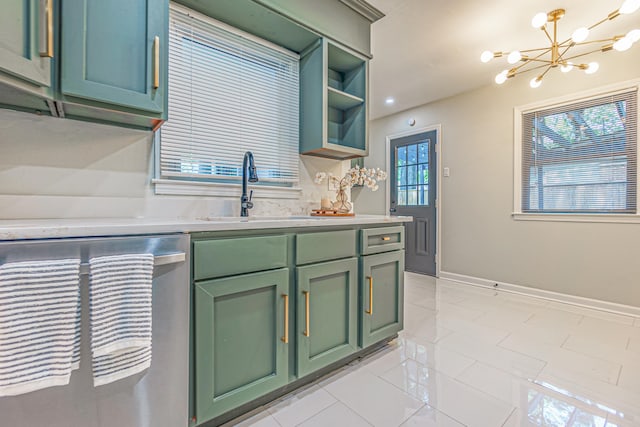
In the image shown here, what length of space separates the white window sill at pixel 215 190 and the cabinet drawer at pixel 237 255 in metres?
0.61

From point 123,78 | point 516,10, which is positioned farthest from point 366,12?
point 123,78

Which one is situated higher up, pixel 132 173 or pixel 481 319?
pixel 132 173

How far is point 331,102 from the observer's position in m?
2.23

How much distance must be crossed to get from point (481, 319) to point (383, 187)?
8.67ft

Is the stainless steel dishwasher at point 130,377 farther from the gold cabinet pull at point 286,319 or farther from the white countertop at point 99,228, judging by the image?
the gold cabinet pull at point 286,319

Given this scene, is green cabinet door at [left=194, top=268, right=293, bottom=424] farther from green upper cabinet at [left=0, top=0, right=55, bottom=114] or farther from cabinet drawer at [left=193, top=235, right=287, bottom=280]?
green upper cabinet at [left=0, top=0, right=55, bottom=114]

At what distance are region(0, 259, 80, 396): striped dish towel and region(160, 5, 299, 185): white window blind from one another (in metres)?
0.87

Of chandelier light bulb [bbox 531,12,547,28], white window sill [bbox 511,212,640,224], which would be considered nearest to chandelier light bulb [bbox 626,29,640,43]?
chandelier light bulb [bbox 531,12,547,28]

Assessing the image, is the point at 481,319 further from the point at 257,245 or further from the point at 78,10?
the point at 78,10

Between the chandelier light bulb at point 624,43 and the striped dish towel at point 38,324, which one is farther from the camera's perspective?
Result: the chandelier light bulb at point 624,43

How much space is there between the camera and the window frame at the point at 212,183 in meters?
1.52

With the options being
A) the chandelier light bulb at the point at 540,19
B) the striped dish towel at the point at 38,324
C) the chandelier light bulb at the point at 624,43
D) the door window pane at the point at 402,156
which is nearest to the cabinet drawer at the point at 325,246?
the striped dish towel at the point at 38,324

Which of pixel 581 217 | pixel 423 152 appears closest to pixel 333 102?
pixel 423 152

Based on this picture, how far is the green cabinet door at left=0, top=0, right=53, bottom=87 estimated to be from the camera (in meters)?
0.89
